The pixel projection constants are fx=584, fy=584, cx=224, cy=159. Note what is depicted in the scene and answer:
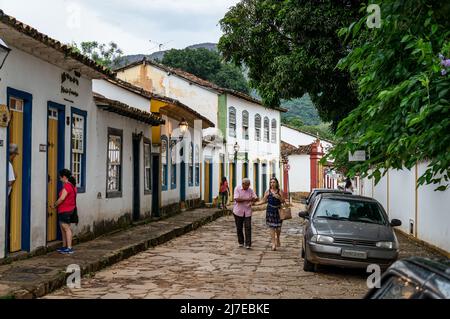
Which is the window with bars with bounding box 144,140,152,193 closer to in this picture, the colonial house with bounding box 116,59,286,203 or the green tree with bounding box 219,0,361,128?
the green tree with bounding box 219,0,361,128

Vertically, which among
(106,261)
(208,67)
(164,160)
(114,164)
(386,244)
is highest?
(208,67)

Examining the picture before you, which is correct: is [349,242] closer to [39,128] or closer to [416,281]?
[39,128]

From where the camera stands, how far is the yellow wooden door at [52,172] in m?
11.4

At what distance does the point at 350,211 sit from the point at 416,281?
8560 millimetres

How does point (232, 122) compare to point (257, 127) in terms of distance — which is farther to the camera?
point (257, 127)

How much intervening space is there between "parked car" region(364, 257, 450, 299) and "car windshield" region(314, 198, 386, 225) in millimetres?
7848

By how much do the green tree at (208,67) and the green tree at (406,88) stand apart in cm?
4264

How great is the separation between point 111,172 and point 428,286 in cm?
1305

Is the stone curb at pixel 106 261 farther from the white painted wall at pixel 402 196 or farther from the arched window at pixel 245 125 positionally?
the arched window at pixel 245 125

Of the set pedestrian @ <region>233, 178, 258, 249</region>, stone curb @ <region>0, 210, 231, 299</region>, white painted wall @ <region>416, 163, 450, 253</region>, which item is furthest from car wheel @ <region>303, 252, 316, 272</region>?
white painted wall @ <region>416, 163, 450, 253</region>

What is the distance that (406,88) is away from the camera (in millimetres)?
5941

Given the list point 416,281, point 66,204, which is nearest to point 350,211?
point 66,204

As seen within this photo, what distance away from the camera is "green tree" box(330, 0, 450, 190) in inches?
224
